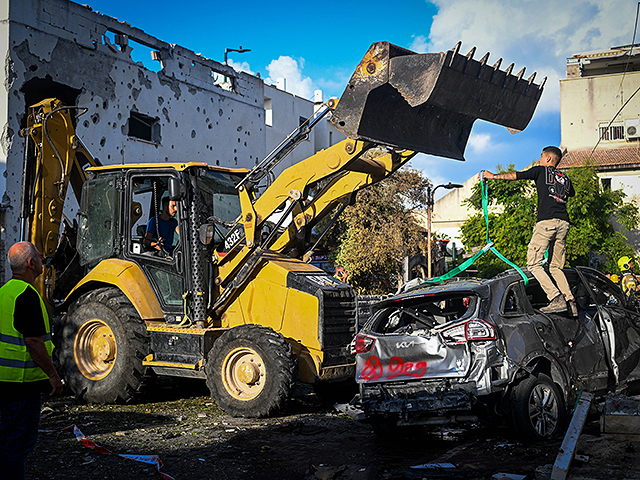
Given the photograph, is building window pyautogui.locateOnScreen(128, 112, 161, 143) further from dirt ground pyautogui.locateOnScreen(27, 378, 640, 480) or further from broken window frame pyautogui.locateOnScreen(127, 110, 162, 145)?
dirt ground pyautogui.locateOnScreen(27, 378, 640, 480)

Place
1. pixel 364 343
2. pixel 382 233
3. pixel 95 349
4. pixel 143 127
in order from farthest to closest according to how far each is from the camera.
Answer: pixel 382 233, pixel 143 127, pixel 95 349, pixel 364 343

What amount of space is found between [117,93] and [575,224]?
71.5ft

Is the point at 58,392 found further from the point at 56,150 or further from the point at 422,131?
the point at 56,150

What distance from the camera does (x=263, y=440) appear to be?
6934 millimetres

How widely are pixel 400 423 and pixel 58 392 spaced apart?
3321mm

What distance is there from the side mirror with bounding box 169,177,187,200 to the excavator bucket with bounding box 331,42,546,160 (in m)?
2.23

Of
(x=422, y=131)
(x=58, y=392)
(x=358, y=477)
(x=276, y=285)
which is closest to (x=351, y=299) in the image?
(x=276, y=285)

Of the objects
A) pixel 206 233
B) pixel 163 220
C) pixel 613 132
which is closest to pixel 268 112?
pixel 613 132

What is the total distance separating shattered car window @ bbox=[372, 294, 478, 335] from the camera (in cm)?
704

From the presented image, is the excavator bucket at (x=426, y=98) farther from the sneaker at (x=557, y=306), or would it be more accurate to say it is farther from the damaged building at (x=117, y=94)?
the damaged building at (x=117, y=94)

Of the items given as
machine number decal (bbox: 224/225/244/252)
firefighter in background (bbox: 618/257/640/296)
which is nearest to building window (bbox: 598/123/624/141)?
firefighter in background (bbox: 618/257/640/296)

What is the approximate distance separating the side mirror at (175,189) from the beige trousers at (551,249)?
444 cm

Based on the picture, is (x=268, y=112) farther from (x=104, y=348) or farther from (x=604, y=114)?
(x=104, y=348)

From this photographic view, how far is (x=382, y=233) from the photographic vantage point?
2780 cm
